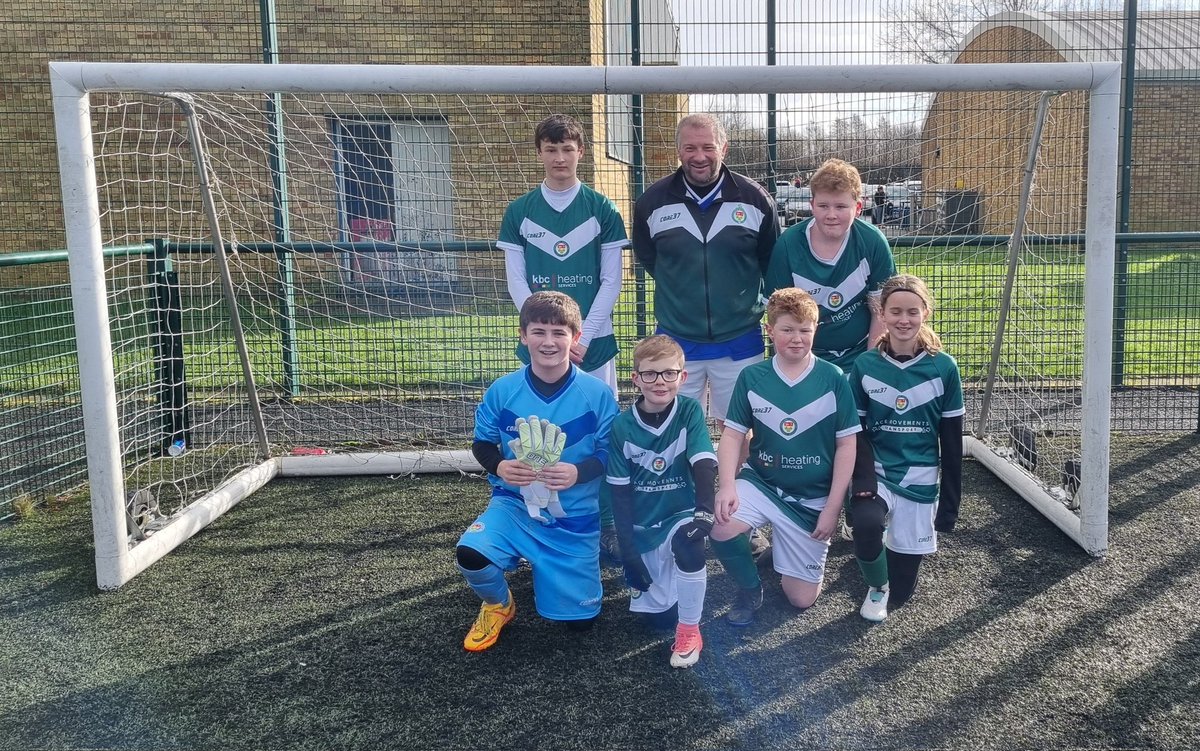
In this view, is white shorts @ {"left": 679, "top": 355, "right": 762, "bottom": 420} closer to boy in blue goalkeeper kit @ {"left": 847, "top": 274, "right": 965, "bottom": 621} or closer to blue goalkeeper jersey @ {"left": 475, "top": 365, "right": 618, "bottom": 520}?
boy in blue goalkeeper kit @ {"left": 847, "top": 274, "right": 965, "bottom": 621}

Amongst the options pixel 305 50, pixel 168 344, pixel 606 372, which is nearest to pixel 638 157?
pixel 606 372

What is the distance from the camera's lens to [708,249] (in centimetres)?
386

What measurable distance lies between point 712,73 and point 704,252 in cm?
70

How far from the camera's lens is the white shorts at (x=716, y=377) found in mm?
3980

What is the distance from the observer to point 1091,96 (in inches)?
149

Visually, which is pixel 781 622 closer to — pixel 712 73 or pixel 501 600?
pixel 501 600

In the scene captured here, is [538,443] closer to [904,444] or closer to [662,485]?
[662,485]

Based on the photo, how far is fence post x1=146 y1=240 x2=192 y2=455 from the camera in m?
5.53

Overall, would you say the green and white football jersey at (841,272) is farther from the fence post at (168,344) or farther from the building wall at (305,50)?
the fence post at (168,344)

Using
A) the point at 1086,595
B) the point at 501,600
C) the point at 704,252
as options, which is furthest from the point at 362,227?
the point at 1086,595

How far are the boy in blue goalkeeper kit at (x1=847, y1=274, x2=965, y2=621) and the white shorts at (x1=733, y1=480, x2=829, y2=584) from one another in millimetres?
160

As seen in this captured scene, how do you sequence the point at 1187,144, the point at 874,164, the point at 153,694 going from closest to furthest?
the point at 153,694 → the point at 874,164 → the point at 1187,144

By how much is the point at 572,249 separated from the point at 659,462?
46.6 inches

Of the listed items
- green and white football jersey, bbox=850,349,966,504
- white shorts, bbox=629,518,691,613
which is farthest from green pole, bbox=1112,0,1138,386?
white shorts, bbox=629,518,691,613
